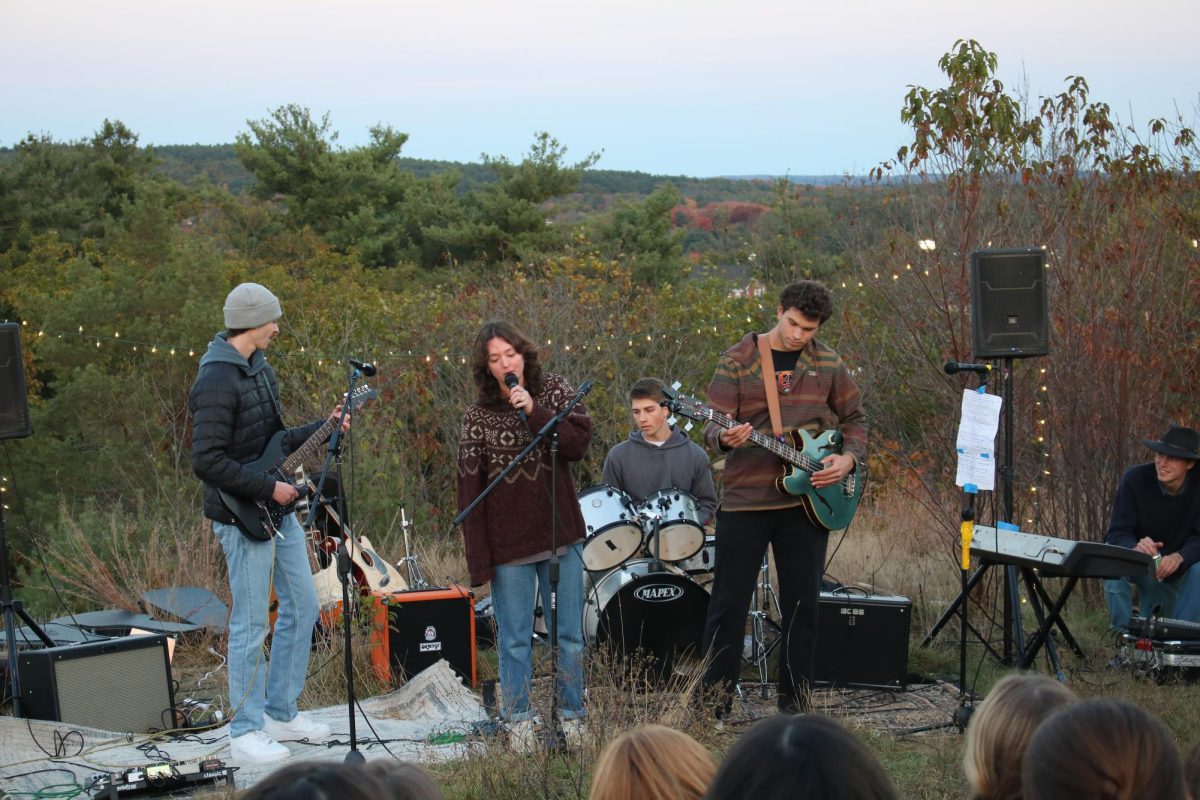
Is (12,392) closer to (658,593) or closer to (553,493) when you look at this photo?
(553,493)

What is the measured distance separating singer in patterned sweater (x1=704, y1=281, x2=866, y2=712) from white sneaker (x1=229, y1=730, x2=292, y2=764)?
2044 millimetres

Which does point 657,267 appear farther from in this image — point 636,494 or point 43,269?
point 636,494

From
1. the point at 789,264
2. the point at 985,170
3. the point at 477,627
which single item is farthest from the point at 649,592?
the point at 789,264

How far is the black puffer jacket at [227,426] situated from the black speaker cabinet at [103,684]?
135 cm

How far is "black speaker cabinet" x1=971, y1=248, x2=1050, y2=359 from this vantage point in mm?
7016

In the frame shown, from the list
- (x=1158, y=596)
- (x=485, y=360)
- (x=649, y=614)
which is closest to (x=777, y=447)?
(x=485, y=360)

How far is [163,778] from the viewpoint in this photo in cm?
550

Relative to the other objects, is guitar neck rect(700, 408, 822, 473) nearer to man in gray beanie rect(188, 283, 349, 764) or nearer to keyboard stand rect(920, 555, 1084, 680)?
keyboard stand rect(920, 555, 1084, 680)

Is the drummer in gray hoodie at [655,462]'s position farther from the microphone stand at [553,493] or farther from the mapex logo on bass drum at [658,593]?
the microphone stand at [553,493]

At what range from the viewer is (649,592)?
7.23 meters

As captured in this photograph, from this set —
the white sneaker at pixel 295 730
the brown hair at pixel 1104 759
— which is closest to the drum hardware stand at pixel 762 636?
the white sneaker at pixel 295 730

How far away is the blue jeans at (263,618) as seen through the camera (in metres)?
5.80

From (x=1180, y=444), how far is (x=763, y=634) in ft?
9.09

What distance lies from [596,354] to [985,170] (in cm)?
586
